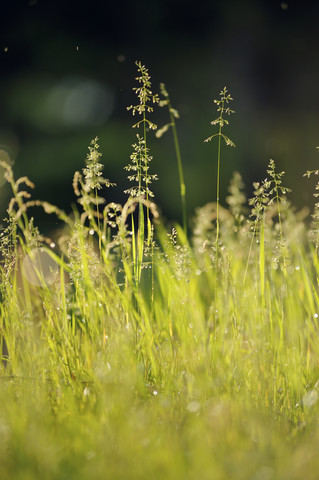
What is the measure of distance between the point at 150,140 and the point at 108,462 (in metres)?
7.55

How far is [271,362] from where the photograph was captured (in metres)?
1.88

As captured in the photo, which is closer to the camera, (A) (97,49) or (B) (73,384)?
(B) (73,384)

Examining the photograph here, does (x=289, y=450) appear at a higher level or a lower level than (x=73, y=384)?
lower

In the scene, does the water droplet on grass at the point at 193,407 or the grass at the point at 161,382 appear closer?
the grass at the point at 161,382

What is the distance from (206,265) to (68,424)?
1172 millimetres

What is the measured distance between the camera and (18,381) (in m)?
1.82

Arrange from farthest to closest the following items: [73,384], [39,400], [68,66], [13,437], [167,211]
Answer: [68,66] < [167,211] < [73,384] < [39,400] < [13,437]

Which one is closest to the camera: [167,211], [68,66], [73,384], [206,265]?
[73,384]

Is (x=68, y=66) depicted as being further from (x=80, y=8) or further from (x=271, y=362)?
(x=271, y=362)

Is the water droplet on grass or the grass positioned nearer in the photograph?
the grass

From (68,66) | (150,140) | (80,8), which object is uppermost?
(80,8)

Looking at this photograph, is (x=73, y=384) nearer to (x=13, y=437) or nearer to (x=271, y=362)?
(x=13, y=437)

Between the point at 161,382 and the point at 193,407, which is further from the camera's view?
the point at 161,382

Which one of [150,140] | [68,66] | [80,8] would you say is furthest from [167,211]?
[80,8]
